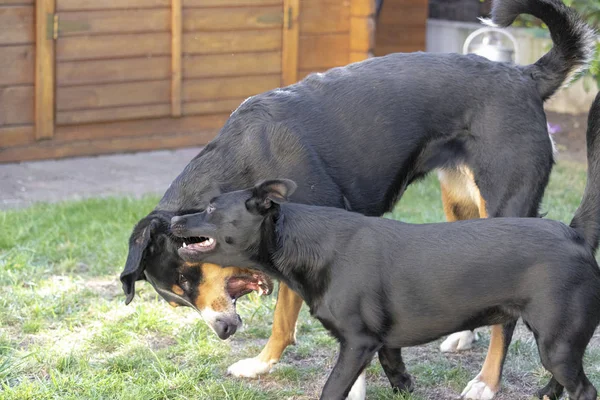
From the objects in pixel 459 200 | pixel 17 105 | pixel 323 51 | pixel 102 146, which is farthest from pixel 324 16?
pixel 459 200

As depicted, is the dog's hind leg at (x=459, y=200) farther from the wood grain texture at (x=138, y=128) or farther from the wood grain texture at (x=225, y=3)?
the wood grain texture at (x=225, y=3)

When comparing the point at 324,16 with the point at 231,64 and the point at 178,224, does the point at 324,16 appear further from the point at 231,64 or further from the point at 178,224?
the point at 178,224

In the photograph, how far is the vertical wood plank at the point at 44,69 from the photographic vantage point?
8398 millimetres

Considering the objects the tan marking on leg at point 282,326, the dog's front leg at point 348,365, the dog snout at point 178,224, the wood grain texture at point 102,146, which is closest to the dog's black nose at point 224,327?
the tan marking on leg at point 282,326

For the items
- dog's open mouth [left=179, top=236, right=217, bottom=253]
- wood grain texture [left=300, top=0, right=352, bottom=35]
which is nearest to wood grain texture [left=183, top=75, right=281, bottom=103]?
wood grain texture [left=300, top=0, right=352, bottom=35]

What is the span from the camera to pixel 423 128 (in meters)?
4.55

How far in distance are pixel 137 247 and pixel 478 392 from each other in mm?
1708

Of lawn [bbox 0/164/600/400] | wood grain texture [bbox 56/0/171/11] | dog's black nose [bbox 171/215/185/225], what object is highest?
wood grain texture [bbox 56/0/171/11]

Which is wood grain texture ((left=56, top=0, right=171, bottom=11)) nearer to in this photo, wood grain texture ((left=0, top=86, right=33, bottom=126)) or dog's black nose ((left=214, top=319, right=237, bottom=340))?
wood grain texture ((left=0, top=86, right=33, bottom=126))

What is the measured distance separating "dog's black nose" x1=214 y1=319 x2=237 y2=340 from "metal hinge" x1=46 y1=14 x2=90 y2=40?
16.3 feet

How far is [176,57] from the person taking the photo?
30.2ft

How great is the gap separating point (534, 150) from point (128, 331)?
231cm

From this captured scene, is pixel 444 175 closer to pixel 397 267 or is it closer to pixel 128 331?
pixel 397 267

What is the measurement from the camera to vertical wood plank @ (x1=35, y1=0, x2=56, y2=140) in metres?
8.40
